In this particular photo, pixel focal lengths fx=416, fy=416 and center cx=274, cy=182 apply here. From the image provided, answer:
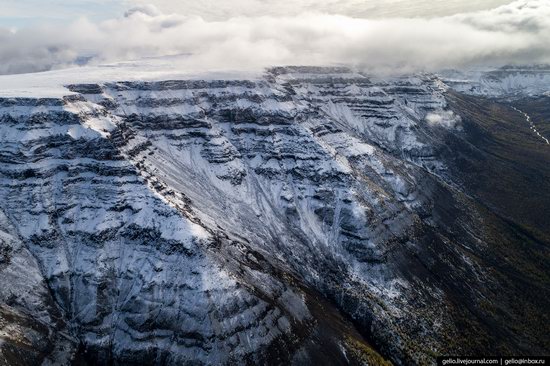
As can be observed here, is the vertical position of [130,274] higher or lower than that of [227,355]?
higher

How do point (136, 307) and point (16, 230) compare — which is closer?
point (136, 307)

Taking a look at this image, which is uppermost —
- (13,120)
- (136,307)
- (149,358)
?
(13,120)

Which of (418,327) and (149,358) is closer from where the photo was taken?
(149,358)

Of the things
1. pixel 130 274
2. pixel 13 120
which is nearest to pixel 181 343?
pixel 130 274

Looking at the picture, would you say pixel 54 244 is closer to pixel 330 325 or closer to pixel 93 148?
pixel 93 148

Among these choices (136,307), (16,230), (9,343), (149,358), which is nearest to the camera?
(9,343)

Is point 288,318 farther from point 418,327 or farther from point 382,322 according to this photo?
point 418,327

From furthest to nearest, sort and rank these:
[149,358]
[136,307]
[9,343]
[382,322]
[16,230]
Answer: [382,322] < [16,230] < [136,307] < [149,358] < [9,343]

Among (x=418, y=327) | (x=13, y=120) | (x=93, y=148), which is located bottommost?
(x=418, y=327)

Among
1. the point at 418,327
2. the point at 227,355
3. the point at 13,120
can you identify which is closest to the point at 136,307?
the point at 227,355
